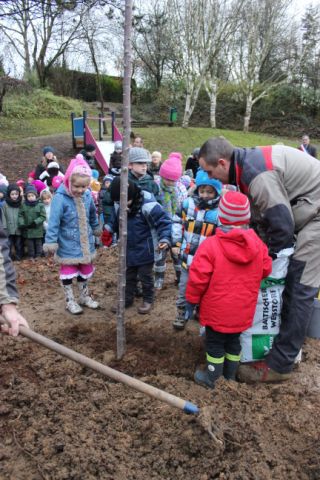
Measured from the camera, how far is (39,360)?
3562mm

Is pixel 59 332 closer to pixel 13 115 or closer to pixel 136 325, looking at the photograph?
pixel 136 325

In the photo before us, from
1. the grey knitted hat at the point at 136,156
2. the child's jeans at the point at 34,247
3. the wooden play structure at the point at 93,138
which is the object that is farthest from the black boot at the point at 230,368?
the wooden play structure at the point at 93,138

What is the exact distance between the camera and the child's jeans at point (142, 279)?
14.8 feet

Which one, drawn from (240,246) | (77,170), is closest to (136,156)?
(77,170)

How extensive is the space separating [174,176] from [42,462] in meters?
3.89

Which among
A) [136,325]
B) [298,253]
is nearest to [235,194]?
[298,253]

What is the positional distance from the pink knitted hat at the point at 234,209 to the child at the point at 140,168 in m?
1.50

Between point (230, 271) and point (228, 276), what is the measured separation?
0.04 meters

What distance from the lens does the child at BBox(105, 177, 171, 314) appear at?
4215mm

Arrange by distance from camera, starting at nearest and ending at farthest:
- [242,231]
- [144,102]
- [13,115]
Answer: [242,231], [13,115], [144,102]

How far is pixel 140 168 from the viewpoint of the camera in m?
4.31

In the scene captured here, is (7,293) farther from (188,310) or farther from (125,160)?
(188,310)

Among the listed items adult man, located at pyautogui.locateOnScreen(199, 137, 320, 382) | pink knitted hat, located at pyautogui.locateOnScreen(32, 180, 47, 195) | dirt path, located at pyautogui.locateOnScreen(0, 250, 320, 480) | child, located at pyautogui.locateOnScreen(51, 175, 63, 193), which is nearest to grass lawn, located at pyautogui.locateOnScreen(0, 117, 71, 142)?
child, located at pyautogui.locateOnScreen(51, 175, 63, 193)

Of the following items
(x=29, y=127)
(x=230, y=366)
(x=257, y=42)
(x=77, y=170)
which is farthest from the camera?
(x=257, y=42)
